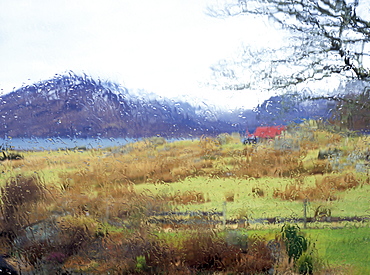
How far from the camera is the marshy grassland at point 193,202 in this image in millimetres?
4070

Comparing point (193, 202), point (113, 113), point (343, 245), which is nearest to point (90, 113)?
point (113, 113)

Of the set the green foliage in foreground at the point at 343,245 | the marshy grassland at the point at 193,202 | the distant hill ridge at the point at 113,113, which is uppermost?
the distant hill ridge at the point at 113,113

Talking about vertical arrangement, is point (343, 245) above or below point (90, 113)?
below

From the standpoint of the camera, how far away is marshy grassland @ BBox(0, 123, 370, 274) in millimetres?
4070

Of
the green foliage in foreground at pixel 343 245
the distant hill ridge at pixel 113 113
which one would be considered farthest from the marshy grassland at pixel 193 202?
the distant hill ridge at pixel 113 113

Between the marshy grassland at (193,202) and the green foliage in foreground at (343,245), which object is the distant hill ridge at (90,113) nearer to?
the marshy grassland at (193,202)

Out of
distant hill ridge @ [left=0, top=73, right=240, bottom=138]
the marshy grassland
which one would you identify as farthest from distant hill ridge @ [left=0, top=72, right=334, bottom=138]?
the marshy grassland

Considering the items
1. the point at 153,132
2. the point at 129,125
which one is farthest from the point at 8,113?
the point at 153,132

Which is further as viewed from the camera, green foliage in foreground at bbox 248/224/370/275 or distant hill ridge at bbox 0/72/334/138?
distant hill ridge at bbox 0/72/334/138

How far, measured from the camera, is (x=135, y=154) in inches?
165

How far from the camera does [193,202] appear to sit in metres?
4.16

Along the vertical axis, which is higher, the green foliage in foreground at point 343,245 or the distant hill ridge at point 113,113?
the distant hill ridge at point 113,113

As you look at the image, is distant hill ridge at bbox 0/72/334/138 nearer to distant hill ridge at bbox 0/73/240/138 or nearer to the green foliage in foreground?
distant hill ridge at bbox 0/73/240/138

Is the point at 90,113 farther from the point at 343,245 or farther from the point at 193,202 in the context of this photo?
the point at 343,245
